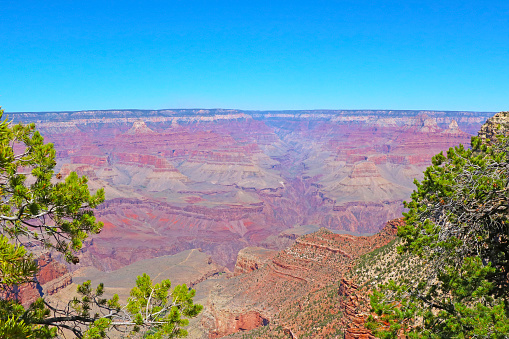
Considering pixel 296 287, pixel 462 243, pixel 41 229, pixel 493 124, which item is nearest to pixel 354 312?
pixel 462 243

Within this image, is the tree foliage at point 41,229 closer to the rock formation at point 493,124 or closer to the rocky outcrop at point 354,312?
the rocky outcrop at point 354,312

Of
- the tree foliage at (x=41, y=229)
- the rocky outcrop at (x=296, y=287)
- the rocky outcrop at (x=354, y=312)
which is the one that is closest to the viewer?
the tree foliage at (x=41, y=229)

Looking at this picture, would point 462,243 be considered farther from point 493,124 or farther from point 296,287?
point 296,287

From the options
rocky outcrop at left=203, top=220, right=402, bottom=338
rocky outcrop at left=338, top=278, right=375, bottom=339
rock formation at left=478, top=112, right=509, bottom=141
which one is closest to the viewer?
rocky outcrop at left=338, top=278, right=375, bottom=339

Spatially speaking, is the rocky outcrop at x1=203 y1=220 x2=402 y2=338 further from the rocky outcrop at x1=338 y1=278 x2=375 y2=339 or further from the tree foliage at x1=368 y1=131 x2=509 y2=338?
the tree foliage at x1=368 y1=131 x2=509 y2=338

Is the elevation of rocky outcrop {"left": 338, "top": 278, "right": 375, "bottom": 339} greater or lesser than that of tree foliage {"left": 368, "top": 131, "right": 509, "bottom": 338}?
lesser

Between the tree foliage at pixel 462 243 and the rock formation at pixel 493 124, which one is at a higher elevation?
the rock formation at pixel 493 124

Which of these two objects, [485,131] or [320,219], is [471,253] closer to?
[485,131]

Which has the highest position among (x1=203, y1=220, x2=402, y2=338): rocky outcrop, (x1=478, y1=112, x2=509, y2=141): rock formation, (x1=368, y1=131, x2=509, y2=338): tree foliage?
(x1=478, y1=112, x2=509, y2=141): rock formation

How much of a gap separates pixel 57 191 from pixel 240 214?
174m

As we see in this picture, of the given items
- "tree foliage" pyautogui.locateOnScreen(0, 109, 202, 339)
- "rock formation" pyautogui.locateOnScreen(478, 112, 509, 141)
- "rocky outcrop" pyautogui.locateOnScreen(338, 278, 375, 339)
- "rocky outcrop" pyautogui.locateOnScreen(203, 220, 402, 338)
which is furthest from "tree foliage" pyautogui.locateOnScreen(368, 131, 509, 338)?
"rocky outcrop" pyautogui.locateOnScreen(203, 220, 402, 338)

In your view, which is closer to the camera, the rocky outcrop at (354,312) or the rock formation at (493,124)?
the rocky outcrop at (354,312)

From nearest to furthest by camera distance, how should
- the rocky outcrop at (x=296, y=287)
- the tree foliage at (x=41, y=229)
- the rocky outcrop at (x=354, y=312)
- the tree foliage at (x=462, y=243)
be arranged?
the tree foliage at (x=41, y=229), the tree foliage at (x=462, y=243), the rocky outcrop at (x=354, y=312), the rocky outcrop at (x=296, y=287)

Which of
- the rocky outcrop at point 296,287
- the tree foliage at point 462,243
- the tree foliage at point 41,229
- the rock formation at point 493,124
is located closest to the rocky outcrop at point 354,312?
the rocky outcrop at point 296,287
